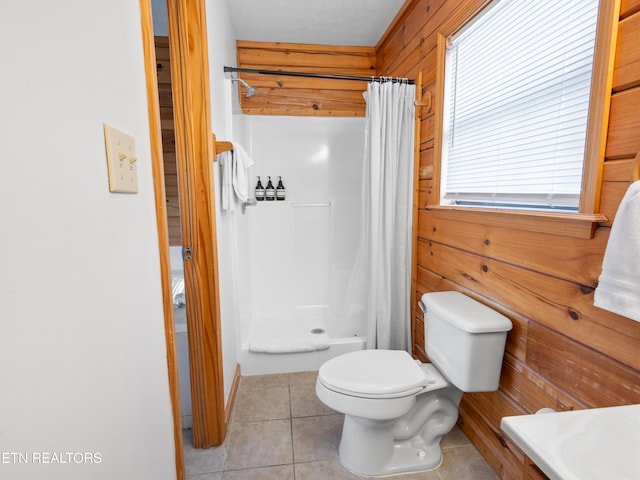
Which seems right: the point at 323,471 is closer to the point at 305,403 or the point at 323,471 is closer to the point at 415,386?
the point at 305,403

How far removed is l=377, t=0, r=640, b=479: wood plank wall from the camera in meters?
0.86

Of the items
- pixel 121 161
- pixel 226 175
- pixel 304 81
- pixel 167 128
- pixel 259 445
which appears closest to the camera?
pixel 121 161

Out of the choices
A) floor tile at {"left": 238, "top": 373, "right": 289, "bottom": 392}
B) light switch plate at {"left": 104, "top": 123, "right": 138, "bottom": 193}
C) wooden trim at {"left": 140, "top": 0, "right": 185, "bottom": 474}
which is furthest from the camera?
floor tile at {"left": 238, "top": 373, "right": 289, "bottom": 392}

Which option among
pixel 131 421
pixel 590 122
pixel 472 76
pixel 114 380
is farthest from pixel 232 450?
pixel 472 76

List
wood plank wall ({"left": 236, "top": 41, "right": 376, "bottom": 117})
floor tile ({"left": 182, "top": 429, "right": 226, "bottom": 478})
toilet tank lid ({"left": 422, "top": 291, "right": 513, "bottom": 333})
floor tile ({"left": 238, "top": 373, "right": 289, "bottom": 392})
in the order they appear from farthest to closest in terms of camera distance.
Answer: wood plank wall ({"left": 236, "top": 41, "right": 376, "bottom": 117}) → floor tile ({"left": 238, "top": 373, "right": 289, "bottom": 392}) → floor tile ({"left": 182, "top": 429, "right": 226, "bottom": 478}) → toilet tank lid ({"left": 422, "top": 291, "right": 513, "bottom": 333})

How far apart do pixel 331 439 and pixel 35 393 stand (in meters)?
1.53

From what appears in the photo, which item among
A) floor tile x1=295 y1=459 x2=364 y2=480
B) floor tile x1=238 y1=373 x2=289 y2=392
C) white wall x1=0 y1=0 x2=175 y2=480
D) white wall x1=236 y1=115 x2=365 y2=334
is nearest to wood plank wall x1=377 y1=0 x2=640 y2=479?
floor tile x1=295 y1=459 x2=364 y2=480

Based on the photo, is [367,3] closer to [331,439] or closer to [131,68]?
[131,68]

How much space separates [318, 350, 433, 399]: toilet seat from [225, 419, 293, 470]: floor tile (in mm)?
482

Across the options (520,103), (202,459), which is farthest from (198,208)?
(520,103)

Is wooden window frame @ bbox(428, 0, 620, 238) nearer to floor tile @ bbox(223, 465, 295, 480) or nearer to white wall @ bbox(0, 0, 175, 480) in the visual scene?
white wall @ bbox(0, 0, 175, 480)

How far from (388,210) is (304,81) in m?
1.44

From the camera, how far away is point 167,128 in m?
1.87

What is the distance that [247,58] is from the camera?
2633 millimetres
